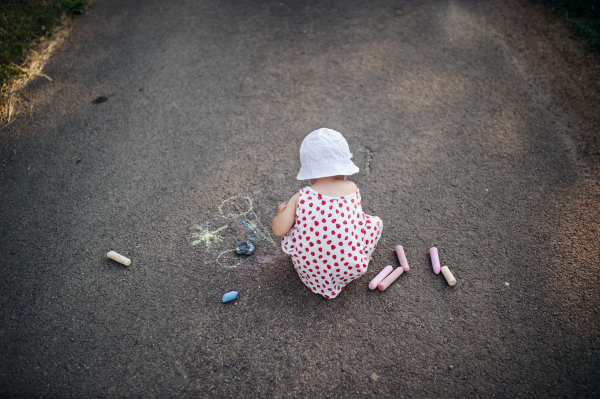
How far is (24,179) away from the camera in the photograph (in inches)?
143

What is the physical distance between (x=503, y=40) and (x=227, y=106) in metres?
4.02

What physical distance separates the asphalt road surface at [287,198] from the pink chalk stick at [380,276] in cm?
7

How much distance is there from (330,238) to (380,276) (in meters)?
0.70

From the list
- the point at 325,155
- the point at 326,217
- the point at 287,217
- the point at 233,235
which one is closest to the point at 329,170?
the point at 325,155

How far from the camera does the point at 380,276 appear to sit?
2838 millimetres

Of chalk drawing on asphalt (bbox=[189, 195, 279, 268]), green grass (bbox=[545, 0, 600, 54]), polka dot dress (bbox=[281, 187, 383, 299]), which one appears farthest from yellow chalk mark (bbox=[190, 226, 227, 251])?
green grass (bbox=[545, 0, 600, 54])

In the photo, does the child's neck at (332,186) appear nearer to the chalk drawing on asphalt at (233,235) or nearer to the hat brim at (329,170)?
the hat brim at (329,170)

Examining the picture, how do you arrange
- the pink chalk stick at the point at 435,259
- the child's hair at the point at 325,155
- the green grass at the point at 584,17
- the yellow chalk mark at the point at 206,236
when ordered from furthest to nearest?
the green grass at the point at 584,17
the yellow chalk mark at the point at 206,236
the pink chalk stick at the point at 435,259
the child's hair at the point at 325,155

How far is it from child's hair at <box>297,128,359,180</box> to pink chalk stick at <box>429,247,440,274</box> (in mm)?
1178

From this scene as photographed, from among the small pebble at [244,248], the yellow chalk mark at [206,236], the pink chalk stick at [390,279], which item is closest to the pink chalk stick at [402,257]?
the pink chalk stick at [390,279]

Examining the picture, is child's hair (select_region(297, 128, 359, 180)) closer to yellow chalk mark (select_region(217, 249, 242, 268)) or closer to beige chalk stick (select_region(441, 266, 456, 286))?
yellow chalk mark (select_region(217, 249, 242, 268))

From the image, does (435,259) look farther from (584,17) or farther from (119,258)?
(584,17)

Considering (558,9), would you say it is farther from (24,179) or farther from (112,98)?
(24,179)

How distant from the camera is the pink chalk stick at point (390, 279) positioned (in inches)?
109
